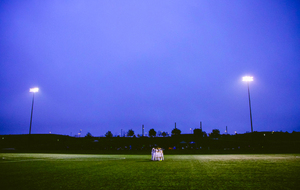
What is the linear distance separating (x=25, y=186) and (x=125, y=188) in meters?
4.08

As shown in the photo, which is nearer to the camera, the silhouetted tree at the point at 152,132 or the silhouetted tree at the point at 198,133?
the silhouetted tree at the point at 198,133

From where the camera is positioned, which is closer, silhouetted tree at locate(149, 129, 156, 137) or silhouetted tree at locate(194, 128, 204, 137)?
silhouetted tree at locate(194, 128, 204, 137)

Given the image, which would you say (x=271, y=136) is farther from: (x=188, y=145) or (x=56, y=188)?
(x=56, y=188)

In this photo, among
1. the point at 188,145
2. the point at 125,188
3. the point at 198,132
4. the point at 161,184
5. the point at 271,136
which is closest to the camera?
the point at 125,188

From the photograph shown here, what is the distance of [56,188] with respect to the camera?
27.0 ft

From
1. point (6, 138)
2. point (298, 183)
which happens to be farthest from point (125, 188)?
point (6, 138)

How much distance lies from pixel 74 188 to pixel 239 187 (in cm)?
641

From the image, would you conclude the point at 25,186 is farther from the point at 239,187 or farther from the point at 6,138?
the point at 6,138

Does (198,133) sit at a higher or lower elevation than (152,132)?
lower

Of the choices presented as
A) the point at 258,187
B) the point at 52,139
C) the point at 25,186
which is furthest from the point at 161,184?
the point at 52,139

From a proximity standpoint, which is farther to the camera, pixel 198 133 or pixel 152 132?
pixel 152 132

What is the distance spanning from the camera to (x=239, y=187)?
831cm

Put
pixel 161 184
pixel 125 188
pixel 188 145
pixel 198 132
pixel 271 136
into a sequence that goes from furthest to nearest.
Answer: pixel 198 132, pixel 271 136, pixel 188 145, pixel 161 184, pixel 125 188

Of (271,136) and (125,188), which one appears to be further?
(271,136)
